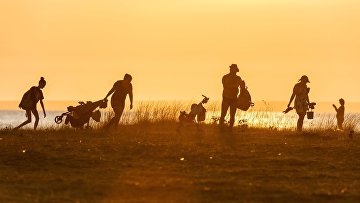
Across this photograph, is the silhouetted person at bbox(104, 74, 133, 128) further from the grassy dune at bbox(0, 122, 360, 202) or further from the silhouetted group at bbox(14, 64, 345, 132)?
the grassy dune at bbox(0, 122, 360, 202)

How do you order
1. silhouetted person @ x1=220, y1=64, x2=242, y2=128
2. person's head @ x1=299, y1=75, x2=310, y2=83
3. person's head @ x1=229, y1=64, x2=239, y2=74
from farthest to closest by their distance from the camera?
person's head @ x1=299, y1=75, x2=310, y2=83, silhouetted person @ x1=220, y1=64, x2=242, y2=128, person's head @ x1=229, y1=64, x2=239, y2=74

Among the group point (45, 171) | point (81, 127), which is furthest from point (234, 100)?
point (45, 171)

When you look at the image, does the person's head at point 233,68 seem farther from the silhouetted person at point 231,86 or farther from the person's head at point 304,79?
the person's head at point 304,79

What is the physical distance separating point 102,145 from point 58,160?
11.1 ft

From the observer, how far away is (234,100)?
2856 cm

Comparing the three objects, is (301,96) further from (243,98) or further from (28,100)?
(28,100)

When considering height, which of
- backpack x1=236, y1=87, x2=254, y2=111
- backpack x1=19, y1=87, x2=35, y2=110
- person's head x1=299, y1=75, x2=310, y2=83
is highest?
person's head x1=299, y1=75, x2=310, y2=83

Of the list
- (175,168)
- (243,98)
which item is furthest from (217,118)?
(175,168)

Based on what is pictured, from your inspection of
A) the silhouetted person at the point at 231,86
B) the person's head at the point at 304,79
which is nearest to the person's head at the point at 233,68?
the silhouetted person at the point at 231,86

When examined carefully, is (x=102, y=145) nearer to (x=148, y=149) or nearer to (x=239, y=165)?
(x=148, y=149)

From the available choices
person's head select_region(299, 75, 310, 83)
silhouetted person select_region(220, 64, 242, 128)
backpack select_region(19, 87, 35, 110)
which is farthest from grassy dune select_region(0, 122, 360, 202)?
person's head select_region(299, 75, 310, 83)

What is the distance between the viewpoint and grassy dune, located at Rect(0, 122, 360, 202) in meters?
13.9

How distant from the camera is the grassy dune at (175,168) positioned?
13867 millimetres

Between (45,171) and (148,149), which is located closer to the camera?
(45,171)
